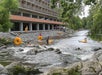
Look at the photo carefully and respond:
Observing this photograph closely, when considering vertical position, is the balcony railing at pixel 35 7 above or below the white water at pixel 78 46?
above

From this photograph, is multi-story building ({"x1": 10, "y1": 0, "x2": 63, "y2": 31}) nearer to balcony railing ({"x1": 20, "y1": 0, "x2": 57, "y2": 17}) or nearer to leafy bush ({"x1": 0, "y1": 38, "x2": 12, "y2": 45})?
balcony railing ({"x1": 20, "y1": 0, "x2": 57, "y2": 17})

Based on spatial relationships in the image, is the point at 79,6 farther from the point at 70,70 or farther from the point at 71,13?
the point at 70,70

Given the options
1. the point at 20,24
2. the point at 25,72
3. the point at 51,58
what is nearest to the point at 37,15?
the point at 20,24

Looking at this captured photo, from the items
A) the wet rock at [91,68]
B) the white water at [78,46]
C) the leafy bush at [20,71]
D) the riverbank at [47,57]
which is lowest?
the white water at [78,46]

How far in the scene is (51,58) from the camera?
67.2 ft

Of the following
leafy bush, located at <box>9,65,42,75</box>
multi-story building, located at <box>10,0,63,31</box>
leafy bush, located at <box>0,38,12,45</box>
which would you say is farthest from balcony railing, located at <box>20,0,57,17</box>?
leafy bush, located at <box>9,65,42,75</box>

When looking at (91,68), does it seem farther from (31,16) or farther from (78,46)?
(31,16)

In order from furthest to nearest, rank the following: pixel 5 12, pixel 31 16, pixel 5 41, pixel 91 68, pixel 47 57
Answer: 1. pixel 31 16
2. pixel 5 12
3. pixel 5 41
4. pixel 47 57
5. pixel 91 68

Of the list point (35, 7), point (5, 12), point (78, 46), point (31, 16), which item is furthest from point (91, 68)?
point (35, 7)

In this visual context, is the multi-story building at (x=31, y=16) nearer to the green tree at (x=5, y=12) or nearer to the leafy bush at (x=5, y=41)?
the green tree at (x=5, y=12)

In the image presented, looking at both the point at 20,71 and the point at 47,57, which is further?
the point at 47,57

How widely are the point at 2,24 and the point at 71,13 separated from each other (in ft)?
72.8

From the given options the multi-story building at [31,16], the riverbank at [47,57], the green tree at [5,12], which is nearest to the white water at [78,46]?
the riverbank at [47,57]

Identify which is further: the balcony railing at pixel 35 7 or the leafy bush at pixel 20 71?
the balcony railing at pixel 35 7
